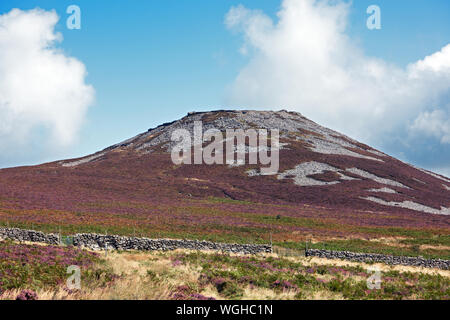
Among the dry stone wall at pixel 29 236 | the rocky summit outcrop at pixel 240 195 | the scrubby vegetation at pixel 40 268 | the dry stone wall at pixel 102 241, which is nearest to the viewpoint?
the scrubby vegetation at pixel 40 268

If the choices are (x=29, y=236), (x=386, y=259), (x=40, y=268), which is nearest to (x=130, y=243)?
(x=29, y=236)

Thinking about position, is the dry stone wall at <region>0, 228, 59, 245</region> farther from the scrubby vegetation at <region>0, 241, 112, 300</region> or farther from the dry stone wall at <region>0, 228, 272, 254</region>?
the scrubby vegetation at <region>0, 241, 112, 300</region>

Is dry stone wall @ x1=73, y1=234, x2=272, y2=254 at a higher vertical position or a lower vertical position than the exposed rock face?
higher

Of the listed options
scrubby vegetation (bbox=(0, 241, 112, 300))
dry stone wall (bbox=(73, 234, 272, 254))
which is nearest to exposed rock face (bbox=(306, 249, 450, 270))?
dry stone wall (bbox=(73, 234, 272, 254))

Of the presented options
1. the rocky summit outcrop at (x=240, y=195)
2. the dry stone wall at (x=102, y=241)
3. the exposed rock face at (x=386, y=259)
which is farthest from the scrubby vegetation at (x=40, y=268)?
the rocky summit outcrop at (x=240, y=195)

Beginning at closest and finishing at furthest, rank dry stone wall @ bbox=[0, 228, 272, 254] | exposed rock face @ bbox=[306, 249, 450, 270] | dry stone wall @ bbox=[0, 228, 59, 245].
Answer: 1. dry stone wall @ bbox=[0, 228, 59, 245]
2. dry stone wall @ bbox=[0, 228, 272, 254]
3. exposed rock face @ bbox=[306, 249, 450, 270]

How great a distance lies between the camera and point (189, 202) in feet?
265

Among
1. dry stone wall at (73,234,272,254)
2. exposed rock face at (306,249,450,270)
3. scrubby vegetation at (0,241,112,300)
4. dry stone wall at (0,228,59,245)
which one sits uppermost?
scrubby vegetation at (0,241,112,300)

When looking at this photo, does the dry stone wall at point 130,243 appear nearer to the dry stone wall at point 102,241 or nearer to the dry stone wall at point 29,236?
the dry stone wall at point 102,241

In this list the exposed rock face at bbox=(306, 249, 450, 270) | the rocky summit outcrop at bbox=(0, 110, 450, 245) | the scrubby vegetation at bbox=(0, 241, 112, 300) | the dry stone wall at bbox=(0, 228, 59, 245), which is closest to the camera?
the scrubby vegetation at bbox=(0, 241, 112, 300)

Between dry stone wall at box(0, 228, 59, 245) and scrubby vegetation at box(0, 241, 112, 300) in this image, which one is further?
dry stone wall at box(0, 228, 59, 245)

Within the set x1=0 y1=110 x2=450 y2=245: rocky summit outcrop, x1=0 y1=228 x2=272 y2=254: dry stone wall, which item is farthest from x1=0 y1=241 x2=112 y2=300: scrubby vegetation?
x1=0 y1=110 x2=450 y2=245: rocky summit outcrop

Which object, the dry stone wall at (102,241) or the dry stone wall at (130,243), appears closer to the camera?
the dry stone wall at (102,241)

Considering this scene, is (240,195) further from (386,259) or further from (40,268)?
(40,268)
